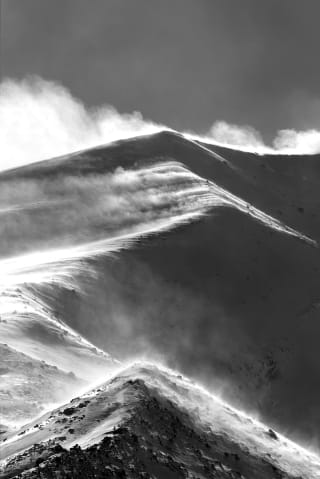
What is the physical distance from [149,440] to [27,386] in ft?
32.0

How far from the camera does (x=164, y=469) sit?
14.2 m

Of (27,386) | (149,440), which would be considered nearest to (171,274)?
(27,386)

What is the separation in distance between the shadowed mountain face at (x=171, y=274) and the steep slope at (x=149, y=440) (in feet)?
40.3

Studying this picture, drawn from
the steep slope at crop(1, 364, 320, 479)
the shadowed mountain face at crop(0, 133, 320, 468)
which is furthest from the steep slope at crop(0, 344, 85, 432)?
the steep slope at crop(1, 364, 320, 479)

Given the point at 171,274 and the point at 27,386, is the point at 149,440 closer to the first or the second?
the point at 27,386

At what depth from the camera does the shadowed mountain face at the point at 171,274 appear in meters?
43.7

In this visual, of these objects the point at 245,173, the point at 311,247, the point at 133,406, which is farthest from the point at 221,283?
the point at 133,406

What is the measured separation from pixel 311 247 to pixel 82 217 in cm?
1783

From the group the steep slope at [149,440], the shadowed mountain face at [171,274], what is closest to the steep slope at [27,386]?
the shadowed mountain face at [171,274]

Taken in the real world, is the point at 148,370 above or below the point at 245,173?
below

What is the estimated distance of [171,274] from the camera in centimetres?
5341

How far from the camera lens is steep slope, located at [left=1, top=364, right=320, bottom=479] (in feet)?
44.9

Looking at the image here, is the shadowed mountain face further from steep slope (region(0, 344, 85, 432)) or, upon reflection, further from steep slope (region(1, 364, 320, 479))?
steep slope (region(1, 364, 320, 479))

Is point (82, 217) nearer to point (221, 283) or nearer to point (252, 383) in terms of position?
point (221, 283)
